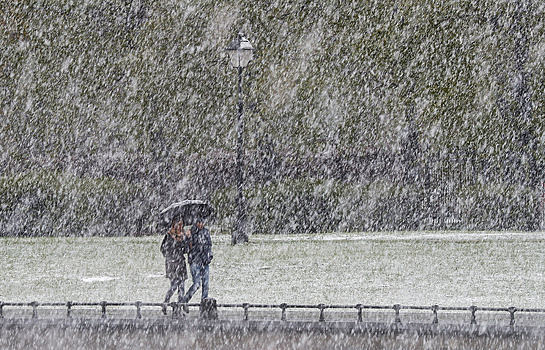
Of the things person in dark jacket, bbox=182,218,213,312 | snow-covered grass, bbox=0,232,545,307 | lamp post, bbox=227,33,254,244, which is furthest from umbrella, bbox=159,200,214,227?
lamp post, bbox=227,33,254,244

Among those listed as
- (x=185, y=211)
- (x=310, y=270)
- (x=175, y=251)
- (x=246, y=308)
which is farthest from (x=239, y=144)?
(x=246, y=308)

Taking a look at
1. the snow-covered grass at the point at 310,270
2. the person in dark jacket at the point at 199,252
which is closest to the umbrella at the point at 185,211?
the person in dark jacket at the point at 199,252

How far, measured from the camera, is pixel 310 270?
55.1ft

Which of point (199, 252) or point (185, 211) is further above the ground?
point (185, 211)

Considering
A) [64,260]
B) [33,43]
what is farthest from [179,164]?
[64,260]

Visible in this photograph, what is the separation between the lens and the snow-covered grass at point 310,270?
13.6 m

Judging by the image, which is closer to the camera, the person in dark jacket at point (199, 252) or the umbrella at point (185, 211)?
the person in dark jacket at point (199, 252)

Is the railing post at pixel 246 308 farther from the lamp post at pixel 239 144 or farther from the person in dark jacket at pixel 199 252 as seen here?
the lamp post at pixel 239 144

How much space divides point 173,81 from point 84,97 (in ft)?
9.80

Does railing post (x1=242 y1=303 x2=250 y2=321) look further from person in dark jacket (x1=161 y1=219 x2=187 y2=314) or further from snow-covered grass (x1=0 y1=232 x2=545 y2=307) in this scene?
snow-covered grass (x1=0 y1=232 x2=545 y2=307)

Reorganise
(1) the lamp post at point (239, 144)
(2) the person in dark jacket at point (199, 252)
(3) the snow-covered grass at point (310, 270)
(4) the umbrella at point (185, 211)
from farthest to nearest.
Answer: (1) the lamp post at point (239, 144) < (3) the snow-covered grass at point (310, 270) < (4) the umbrella at point (185, 211) < (2) the person in dark jacket at point (199, 252)

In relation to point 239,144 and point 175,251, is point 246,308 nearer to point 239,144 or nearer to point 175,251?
point 175,251

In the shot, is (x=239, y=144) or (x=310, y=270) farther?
(x=239, y=144)

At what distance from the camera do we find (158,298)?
1357 centimetres
